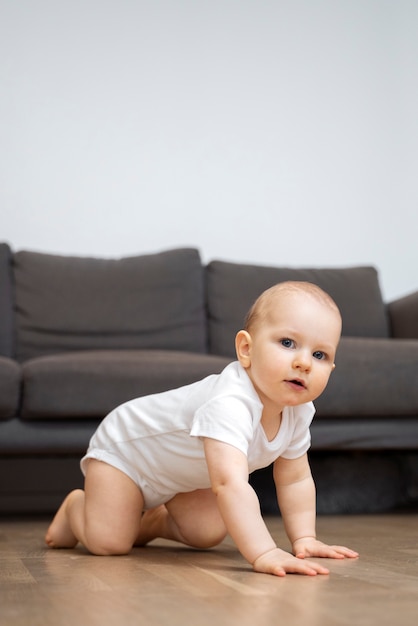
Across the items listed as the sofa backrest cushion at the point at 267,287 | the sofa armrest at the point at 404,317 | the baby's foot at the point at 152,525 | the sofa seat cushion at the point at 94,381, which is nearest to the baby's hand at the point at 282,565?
the baby's foot at the point at 152,525

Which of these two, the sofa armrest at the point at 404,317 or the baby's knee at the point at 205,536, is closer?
the baby's knee at the point at 205,536

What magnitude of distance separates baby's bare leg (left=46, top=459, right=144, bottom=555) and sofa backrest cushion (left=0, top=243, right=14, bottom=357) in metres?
1.31

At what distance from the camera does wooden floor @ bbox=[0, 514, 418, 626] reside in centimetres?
78

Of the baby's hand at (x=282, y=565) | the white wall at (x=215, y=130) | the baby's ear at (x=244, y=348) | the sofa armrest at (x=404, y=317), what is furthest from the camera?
the white wall at (x=215, y=130)

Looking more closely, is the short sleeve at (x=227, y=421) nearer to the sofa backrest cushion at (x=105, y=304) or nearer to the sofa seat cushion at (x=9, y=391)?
the sofa seat cushion at (x=9, y=391)

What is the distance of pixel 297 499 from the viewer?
1345mm

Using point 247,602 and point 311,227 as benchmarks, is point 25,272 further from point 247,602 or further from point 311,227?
point 247,602

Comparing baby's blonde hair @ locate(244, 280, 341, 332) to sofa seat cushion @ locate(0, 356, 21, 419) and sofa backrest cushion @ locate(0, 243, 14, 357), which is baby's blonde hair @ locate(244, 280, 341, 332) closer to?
sofa seat cushion @ locate(0, 356, 21, 419)

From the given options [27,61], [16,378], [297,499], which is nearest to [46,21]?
[27,61]

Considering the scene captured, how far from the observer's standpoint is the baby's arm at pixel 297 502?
4.29 feet

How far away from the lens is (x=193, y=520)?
141cm

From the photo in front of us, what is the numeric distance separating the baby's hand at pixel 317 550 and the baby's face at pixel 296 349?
8.8 inches

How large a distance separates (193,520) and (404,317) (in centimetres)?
161

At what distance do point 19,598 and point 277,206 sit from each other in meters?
2.52
